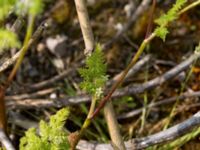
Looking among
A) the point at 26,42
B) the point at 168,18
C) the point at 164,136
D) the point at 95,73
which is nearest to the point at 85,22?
the point at 95,73

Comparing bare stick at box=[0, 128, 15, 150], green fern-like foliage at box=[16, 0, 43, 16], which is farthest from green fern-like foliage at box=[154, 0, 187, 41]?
bare stick at box=[0, 128, 15, 150]

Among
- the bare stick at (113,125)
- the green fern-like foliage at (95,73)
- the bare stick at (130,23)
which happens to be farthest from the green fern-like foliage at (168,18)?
the bare stick at (130,23)

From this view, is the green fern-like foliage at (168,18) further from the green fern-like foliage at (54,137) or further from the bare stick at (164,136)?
the bare stick at (164,136)

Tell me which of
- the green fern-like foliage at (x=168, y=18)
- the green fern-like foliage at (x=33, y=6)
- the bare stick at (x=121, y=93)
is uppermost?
the bare stick at (x=121, y=93)

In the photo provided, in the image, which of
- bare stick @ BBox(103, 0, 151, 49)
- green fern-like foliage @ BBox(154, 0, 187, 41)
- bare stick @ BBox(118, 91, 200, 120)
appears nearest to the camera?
green fern-like foliage @ BBox(154, 0, 187, 41)

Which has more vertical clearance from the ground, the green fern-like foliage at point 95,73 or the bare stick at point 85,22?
A: the bare stick at point 85,22

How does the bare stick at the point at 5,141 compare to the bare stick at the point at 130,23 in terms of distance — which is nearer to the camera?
the bare stick at the point at 5,141

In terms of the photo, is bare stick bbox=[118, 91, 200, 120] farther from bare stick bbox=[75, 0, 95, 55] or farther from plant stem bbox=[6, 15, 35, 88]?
plant stem bbox=[6, 15, 35, 88]

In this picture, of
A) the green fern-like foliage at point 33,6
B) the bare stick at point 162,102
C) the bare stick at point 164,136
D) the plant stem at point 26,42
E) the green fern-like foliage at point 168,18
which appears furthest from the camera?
the bare stick at point 162,102

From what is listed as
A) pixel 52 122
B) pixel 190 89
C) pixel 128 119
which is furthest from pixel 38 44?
pixel 52 122
